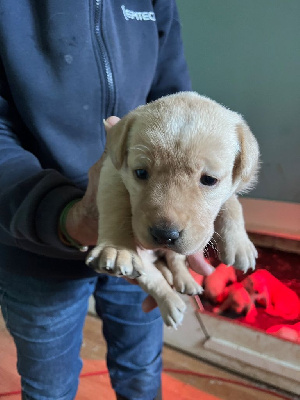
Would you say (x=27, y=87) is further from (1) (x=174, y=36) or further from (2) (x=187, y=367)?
(2) (x=187, y=367)

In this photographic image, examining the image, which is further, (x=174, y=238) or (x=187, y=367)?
(x=187, y=367)

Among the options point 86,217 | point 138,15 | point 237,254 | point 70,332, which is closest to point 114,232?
point 86,217

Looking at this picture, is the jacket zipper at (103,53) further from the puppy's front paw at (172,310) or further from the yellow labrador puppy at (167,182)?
the puppy's front paw at (172,310)

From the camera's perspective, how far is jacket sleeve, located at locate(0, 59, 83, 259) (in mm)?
865

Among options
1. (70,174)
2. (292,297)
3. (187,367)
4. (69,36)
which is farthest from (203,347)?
(69,36)

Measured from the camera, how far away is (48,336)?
106 cm

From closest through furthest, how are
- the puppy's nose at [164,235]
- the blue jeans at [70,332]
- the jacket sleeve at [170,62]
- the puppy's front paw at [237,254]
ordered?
the puppy's nose at [164,235], the puppy's front paw at [237,254], the blue jeans at [70,332], the jacket sleeve at [170,62]

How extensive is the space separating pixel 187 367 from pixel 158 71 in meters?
1.35

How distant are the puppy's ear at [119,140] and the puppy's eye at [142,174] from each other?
64 millimetres

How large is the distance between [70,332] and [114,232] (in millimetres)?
428

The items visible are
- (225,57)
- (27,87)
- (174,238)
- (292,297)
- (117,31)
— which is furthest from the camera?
(225,57)

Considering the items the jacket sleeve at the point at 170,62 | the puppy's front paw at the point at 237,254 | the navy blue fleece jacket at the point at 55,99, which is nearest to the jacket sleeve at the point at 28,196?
the navy blue fleece jacket at the point at 55,99

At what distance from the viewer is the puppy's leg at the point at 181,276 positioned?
97 centimetres

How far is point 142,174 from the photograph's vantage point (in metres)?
0.80
